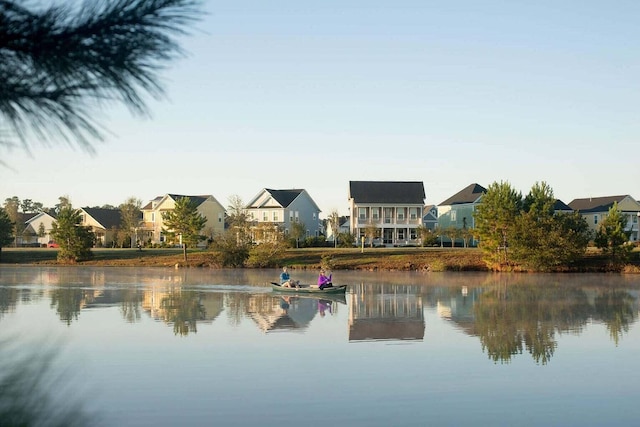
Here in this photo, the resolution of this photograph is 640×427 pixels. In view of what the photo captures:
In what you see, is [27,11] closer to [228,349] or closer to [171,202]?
[228,349]

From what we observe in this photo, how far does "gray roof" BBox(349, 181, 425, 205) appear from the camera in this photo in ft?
258

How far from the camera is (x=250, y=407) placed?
11.2 metres

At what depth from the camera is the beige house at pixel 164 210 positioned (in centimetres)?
8706

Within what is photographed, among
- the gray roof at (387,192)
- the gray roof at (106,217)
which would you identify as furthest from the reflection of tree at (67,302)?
the gray roof at (106,217)

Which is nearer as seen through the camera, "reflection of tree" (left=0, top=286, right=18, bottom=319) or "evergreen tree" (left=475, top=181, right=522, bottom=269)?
"reflection of tree" (left=0, top=286, right=18, bottom=319)

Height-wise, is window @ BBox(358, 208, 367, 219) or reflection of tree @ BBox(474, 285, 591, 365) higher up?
window @ BBox(358, 208, 367, 219)

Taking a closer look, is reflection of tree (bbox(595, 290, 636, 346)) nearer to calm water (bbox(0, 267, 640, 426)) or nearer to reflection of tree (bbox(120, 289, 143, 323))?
calm water (bbox(0, 267, 640, 426))

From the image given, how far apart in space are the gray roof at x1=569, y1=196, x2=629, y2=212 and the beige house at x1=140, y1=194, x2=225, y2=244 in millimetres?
44058

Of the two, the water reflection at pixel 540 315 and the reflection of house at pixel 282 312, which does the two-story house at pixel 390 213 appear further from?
the reflection of house at pixel 282 312

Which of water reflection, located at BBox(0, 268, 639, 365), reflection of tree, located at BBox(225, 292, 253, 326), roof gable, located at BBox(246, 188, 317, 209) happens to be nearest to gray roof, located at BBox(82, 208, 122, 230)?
roof gable, located at BBox(246, 188, 317, 209)

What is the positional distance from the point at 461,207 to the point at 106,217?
44.7 meters

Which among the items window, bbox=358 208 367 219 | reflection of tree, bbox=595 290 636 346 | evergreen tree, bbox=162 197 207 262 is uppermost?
window, bbox=358 208 367 219

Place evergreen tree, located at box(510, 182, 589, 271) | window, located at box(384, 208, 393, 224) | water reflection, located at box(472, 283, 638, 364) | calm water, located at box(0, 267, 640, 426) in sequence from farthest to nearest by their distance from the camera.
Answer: window, located at box(384, 208, 393, 224)
evergreen tree, located at box(510, 182, 589, 271)
water reflection, located at box(472, 283, 638, 364)
calm water, located at box(0, 267, 640, 426)

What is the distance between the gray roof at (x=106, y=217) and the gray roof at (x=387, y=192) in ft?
105
